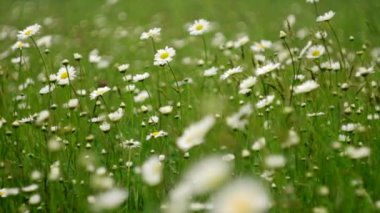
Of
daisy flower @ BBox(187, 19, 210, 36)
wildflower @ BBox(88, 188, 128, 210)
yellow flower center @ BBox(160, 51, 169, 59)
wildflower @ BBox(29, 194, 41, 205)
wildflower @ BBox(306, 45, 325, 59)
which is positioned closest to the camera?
wildflower @ BBox(88, 188, 128, 210)

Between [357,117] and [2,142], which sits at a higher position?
[2,142]

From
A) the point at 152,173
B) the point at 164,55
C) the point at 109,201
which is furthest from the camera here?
the point at 164,55

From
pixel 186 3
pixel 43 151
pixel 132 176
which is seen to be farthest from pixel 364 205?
pixel 186 3

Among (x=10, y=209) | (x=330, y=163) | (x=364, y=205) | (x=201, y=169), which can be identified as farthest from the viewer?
(x=10, y=209)

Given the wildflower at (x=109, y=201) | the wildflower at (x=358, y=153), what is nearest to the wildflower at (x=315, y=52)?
the wildflower at (x=358, y=153)

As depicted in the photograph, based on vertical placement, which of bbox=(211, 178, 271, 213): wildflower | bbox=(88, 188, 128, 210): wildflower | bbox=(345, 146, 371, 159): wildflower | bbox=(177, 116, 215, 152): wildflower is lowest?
bbox=(211, 178, 271, 213): wildflower

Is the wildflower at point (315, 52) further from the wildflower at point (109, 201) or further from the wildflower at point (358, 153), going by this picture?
the wildflower at point (109, 201)

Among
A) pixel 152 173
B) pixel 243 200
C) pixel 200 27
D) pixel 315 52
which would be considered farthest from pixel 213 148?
pixel 243 200

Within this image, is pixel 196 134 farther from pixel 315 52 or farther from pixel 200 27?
pixel 200 27

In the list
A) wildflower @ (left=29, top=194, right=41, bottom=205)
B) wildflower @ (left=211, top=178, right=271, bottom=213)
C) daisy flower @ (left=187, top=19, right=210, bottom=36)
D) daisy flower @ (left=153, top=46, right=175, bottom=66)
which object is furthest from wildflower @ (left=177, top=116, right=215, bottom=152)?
daisy flower @ (left=187, top=19, right=210, bottom=36)

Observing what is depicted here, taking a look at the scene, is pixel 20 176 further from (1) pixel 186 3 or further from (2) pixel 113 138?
(1) pixel 186 3

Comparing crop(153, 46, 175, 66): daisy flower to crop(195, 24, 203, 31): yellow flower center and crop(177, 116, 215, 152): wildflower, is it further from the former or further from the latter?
crop(177, 116, 215, 152): wildflower
